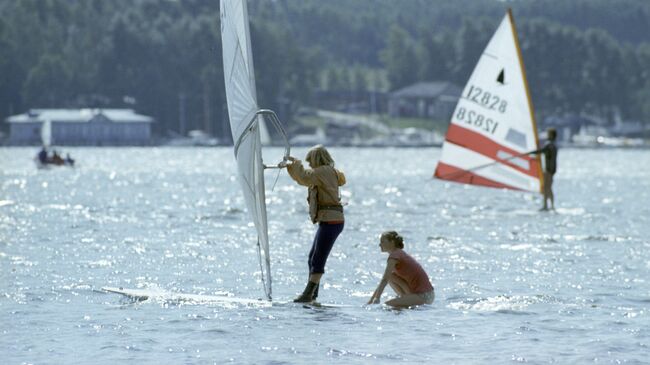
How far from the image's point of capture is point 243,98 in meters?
15.1

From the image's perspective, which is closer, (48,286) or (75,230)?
(48,286)

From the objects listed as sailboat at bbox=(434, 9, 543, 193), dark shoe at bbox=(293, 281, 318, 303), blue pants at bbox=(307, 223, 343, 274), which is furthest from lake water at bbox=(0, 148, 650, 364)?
sailboat at bbox=(434, 9, 543, 193)

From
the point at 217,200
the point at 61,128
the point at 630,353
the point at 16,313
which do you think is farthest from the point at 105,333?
the point at 61,128

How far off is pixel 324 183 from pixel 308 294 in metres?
1.54

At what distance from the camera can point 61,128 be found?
18462cm

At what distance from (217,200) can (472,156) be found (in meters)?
16.2

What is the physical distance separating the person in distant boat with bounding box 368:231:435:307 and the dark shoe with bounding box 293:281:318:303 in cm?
63

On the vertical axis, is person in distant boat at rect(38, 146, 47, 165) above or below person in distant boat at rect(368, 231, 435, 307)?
below

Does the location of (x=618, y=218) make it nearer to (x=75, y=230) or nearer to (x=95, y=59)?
(x=75, y=230)

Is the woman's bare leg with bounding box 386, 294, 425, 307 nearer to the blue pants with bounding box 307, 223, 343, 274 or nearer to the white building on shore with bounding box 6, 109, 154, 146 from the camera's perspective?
the blue pants with bounding box 307, 223, 343, 274

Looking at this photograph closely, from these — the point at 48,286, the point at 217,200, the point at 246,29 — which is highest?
the point at 246,29

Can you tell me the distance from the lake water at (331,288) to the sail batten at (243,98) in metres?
1.50

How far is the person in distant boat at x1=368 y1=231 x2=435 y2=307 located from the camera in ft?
53.3

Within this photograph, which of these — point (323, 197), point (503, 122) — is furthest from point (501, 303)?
point (503, 122)
